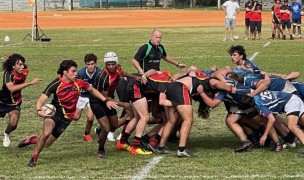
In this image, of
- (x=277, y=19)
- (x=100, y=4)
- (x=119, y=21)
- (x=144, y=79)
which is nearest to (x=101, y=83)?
(x=144, y=79)

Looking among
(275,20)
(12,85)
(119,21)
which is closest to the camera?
(12,85)

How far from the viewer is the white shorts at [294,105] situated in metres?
9.88

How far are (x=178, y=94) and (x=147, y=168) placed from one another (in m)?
1.40

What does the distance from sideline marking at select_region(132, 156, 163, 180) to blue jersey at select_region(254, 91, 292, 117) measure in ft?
5.61

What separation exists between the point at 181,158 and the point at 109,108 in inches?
51.7

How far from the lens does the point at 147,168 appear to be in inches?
361

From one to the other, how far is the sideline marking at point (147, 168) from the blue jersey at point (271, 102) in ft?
5.61

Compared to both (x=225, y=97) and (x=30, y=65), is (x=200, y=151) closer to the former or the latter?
(x=225, y=97)

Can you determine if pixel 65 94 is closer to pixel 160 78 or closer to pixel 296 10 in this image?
pixel 160 78

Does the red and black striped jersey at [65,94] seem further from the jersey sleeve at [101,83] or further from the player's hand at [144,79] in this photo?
the player's hand at [144,79]

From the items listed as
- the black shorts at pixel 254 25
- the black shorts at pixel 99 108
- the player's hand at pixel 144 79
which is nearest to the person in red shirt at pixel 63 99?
the black shorts at pixel 99 108

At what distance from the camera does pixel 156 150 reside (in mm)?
10250

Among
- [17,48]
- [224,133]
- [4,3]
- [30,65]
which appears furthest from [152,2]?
[224,133]

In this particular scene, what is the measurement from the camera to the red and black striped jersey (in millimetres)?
9648
